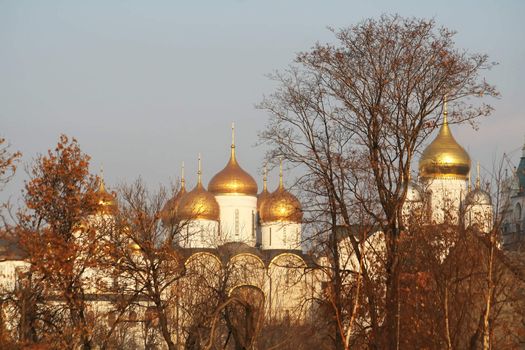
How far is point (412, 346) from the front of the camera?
21.0 metres

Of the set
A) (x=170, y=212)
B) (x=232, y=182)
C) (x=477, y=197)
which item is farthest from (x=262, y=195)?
(x=477, y=197)

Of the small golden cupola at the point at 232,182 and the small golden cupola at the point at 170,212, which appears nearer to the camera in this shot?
the small golden cupola at the point at 170,212

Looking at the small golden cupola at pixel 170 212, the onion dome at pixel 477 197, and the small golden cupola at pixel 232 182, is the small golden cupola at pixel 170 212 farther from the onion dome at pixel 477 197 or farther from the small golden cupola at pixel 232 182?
the small golden cupola at pixel 232 182

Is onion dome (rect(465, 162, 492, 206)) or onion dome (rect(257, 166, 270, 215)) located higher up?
onion dome (rect(257, 166, 270, 215))

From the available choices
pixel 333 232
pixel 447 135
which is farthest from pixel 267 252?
pixel 333 232

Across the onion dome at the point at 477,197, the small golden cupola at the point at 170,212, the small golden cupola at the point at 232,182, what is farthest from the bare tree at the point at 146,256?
the small golden cupola at the point at 232,182

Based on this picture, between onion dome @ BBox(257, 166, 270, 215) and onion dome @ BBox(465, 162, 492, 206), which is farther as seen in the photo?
onion dome @ BBox(257, 166, 270, 215)

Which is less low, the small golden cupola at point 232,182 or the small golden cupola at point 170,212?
the small golden cupola at point 232,182

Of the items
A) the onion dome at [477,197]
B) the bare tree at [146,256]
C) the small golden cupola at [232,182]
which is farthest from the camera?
the small golden cupola at [232,182]

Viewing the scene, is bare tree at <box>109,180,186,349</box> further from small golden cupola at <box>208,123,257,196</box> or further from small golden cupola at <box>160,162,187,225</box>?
small golden cupola at <box>208,123,257,196</box>

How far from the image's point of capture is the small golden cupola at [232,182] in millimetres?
68938

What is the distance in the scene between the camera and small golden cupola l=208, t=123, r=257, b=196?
68938 mm

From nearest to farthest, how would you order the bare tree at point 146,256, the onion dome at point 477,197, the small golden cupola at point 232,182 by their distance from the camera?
the onion dome at point 477,197, the bare tree at point 146,256, the small golden cupola at point 232,182

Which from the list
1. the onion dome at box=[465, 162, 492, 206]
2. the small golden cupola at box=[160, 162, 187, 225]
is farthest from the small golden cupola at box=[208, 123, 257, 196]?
the onion dome at box=[465, 162, 492, 206]
